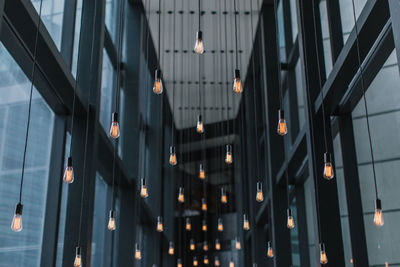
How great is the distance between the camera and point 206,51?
1150 cm

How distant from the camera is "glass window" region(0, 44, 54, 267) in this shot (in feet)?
15.6

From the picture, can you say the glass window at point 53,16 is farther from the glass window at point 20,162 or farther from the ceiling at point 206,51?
the ceiling at point 206,51

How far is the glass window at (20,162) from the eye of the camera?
4746mm

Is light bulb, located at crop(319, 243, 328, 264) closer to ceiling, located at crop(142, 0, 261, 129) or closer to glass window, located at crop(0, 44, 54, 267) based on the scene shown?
glass window, located at crop(0, 44, 54, 267)

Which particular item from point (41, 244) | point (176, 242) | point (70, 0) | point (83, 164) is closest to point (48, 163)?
point (83, 164)

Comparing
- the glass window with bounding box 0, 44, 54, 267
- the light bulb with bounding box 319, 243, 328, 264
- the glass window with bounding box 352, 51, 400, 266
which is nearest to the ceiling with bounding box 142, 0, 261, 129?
the glass window with bounding box 0, 44, 54, 267

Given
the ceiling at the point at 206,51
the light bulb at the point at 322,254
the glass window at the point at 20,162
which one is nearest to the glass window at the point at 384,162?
the light bulb at the point at 322,254

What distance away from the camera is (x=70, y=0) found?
6.29 meters

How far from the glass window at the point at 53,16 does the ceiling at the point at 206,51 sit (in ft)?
8.74

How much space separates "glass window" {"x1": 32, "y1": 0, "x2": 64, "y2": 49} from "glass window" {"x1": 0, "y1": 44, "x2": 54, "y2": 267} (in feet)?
2.45

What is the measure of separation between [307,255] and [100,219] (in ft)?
10.1

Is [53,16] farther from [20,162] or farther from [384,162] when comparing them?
[384,162]

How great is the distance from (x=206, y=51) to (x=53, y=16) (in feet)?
19.5

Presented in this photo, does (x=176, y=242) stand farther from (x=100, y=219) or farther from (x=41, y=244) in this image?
(x=41, y=244)
